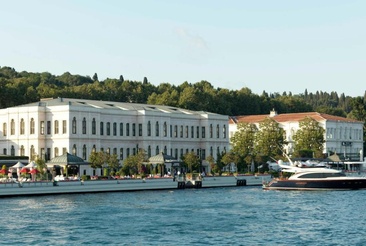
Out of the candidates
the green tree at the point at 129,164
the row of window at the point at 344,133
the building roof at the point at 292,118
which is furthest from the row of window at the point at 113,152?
the row of window at the point at 344,133

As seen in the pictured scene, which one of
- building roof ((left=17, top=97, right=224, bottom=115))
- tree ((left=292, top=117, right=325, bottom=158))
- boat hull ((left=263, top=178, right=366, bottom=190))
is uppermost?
building roof ((left=17, top=97, right=224, bottom=115))

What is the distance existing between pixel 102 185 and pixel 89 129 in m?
21.5

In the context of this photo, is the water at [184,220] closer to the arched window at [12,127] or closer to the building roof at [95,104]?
the building roof at [95,104]

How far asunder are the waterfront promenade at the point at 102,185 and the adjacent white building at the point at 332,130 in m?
60.0

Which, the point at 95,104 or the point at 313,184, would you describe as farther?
the point at 95,104

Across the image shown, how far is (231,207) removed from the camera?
3130 inches

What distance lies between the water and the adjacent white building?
285 feet

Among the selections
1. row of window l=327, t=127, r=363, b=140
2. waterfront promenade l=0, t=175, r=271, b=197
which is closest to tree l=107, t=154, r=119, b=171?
waterfront promenade l=0, t=175, r=271, b=197

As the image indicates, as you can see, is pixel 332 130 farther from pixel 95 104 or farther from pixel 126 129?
pixel 95 104

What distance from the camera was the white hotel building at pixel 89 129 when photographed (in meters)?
122

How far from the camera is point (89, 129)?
406ft

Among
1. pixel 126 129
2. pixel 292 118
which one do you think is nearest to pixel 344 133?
pixel 292 118

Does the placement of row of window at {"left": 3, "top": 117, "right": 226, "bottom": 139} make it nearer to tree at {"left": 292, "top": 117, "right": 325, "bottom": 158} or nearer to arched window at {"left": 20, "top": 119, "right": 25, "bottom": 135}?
arched window at {"left": 20, "top": 119, "right": 25, "bottom": 135}

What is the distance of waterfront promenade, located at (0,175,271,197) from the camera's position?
310 feet
